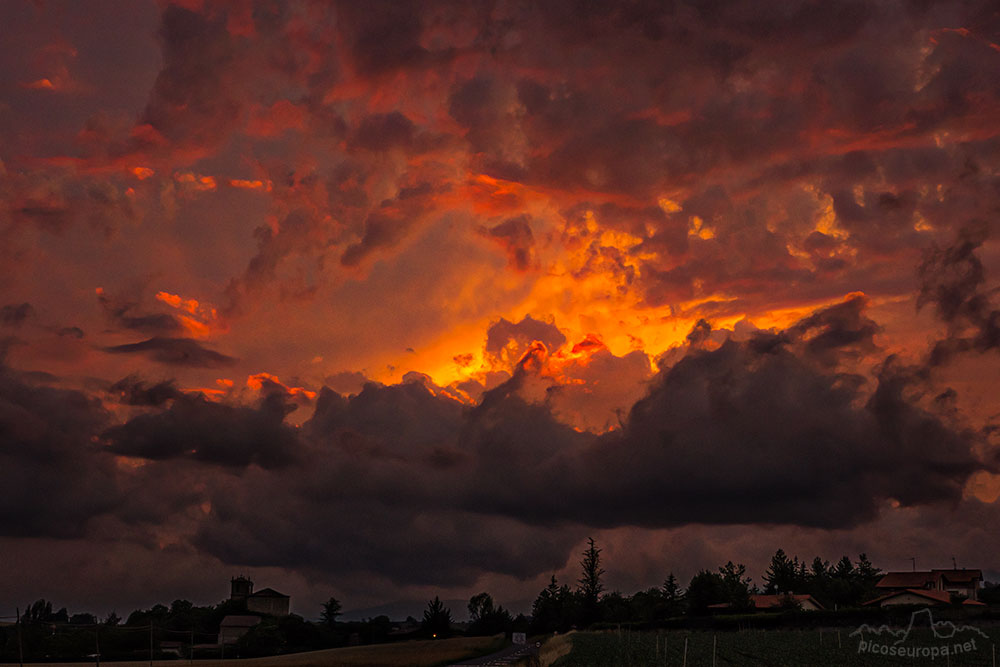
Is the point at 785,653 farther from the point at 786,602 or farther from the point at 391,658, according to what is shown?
the point at 786,602

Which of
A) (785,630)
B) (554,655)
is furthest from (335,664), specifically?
(785,630)

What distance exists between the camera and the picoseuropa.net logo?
94.9 meters

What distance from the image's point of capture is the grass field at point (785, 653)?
84.6m

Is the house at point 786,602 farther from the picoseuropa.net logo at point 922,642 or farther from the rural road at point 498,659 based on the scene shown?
the rural road at point 498,659

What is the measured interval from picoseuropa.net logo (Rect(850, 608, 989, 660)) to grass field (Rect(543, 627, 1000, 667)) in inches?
4.6

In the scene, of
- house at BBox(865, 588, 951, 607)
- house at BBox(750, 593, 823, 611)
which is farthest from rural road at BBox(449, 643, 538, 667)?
house at BBox(865, 588, 951, 607)

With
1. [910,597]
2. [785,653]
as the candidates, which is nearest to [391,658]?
[785,653]

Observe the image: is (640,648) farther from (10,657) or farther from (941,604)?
(10,657)

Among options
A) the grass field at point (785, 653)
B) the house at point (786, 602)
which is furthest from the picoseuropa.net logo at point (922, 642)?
the house at point (786, 602)

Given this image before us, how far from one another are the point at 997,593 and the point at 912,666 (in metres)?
130

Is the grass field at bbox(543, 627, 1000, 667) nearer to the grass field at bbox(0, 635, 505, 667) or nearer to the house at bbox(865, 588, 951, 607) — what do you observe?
the grass field at bbox(0, 635, 505, 667)

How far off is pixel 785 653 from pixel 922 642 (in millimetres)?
21166

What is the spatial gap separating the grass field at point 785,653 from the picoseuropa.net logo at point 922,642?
116 mm

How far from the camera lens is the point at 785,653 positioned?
317ft
